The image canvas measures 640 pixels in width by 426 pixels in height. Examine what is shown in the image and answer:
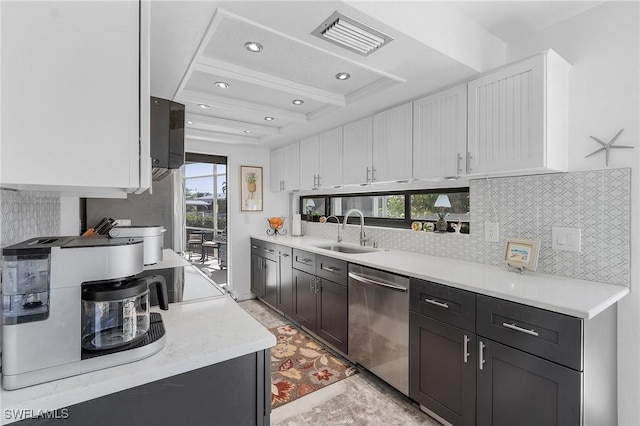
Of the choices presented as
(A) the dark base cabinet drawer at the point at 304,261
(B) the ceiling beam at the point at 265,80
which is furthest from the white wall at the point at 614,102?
(A) the dark base cabinet drawer at the point at 304,261

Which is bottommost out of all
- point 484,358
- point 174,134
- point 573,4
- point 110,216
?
point 484,358

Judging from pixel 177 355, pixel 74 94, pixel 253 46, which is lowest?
pixel 177 355

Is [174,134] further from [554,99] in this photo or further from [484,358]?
[554,99]

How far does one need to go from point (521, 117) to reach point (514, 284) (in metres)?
0.98

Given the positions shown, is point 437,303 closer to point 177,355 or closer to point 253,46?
point 177,355

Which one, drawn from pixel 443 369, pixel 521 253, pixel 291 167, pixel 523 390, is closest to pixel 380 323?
pixel 443 369

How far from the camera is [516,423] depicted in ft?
4.80

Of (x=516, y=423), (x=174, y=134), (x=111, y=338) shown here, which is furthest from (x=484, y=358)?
(x=174, y=134)

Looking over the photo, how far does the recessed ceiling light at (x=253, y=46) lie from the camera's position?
1825mm

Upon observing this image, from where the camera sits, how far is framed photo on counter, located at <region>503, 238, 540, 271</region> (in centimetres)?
182

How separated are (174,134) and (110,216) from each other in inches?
76.3

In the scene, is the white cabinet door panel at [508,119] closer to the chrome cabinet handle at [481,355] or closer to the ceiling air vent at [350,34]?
the ceiling air vent at [350,34]

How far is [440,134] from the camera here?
218 cm

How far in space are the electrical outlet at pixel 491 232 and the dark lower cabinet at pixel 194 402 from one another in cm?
186
